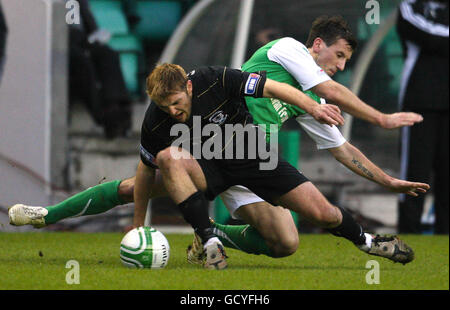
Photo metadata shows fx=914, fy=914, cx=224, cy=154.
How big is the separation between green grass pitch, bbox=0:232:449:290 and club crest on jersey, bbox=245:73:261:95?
978 mm

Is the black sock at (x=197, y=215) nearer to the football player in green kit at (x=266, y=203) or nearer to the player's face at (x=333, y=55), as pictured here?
the football player in green kit at (x=266, y=203)

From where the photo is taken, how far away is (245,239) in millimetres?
5648

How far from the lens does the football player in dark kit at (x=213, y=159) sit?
4840 mm

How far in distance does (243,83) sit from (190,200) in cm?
70

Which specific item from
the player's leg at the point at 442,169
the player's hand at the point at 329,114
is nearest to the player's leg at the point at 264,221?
the player's hand at the point at 329,114

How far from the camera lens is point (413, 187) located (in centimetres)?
523

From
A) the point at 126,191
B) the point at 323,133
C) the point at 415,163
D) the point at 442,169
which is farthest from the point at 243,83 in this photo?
the point at 442,169

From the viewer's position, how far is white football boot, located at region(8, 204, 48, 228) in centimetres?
564

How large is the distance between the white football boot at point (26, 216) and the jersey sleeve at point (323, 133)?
172cm

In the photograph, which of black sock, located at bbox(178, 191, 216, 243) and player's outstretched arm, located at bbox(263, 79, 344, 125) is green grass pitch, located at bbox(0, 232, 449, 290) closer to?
black sock, located at bbox(178, 191, 216, 243)

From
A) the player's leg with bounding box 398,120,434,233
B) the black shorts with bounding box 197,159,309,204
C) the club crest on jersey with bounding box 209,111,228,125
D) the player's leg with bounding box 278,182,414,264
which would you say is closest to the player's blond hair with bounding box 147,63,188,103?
the club crest on jersey with bounding box 209,111,228,125

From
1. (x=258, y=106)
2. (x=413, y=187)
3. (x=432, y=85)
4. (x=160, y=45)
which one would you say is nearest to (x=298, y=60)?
(x=258, y=106)

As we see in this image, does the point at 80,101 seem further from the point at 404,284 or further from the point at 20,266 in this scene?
the point at 404,284
